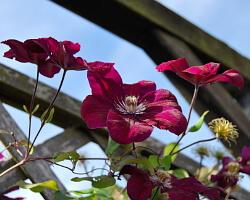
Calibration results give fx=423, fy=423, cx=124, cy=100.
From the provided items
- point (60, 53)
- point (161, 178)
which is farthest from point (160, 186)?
point (60, 53)

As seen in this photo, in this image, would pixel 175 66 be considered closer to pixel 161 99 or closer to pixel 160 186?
pixel 161 99

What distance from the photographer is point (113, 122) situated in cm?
49

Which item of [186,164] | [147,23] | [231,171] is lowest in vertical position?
[186,164]

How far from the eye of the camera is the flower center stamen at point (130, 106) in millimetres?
545

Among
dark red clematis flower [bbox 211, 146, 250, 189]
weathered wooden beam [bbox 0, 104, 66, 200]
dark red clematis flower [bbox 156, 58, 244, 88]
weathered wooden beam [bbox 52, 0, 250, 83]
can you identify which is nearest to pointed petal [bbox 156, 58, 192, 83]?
dark red clematis flower [bbox 156, 58, 244, 88]

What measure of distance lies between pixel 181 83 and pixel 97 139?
0.48 m

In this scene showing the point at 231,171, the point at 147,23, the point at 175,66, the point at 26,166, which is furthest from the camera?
the point at 147,23

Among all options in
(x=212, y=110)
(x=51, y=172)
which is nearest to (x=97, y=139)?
(x=51, y=172)

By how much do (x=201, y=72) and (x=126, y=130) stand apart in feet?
0.56

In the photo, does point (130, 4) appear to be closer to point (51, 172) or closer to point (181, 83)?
point (181, 83)

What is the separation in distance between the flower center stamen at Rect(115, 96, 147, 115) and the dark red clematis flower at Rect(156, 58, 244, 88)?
6 cm

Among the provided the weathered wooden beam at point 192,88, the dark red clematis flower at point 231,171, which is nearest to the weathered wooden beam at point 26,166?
the dark red clematis flower at point 231,171

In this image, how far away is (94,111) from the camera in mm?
522

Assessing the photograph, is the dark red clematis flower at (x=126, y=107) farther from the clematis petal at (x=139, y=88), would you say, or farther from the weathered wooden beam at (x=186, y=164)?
the weathered wooden beam at (x=186, y=164)
